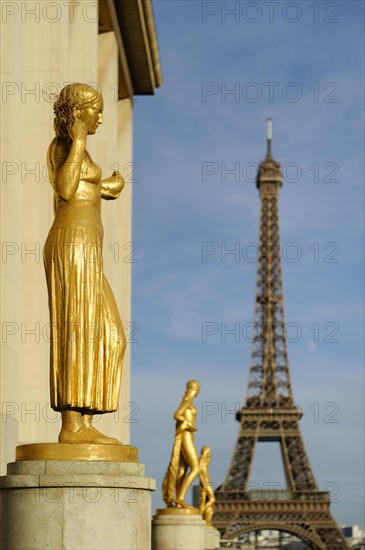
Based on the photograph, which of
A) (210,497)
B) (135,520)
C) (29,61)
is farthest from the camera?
(210,497)

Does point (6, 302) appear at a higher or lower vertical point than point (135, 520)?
higher

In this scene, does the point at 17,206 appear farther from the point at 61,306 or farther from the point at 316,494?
the point at 316,494

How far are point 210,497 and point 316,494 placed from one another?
5359 cm

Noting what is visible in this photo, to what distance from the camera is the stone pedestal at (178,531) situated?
20.4 m

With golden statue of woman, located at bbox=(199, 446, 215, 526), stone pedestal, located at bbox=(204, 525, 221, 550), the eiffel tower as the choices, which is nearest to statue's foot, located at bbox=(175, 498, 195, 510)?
golden statue of woman, located at bbox=(199, 446, 215, 526)

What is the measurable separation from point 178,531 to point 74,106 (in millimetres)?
12515

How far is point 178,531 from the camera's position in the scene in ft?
67.3

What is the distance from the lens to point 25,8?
2002cm

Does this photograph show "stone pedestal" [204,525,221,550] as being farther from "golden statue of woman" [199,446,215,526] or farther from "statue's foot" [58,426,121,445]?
"statue's foot" [58,426,121,445]

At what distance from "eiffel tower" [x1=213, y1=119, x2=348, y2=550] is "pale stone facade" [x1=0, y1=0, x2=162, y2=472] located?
171ft

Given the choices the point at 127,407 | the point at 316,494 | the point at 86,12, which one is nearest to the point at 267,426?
the point at 316,494

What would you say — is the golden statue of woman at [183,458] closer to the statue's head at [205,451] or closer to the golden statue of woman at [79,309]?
the statue's head at [205,451]

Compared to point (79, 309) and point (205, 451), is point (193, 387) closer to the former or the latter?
point (205, 451)

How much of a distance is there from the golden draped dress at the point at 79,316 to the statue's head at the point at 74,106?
0.50m
